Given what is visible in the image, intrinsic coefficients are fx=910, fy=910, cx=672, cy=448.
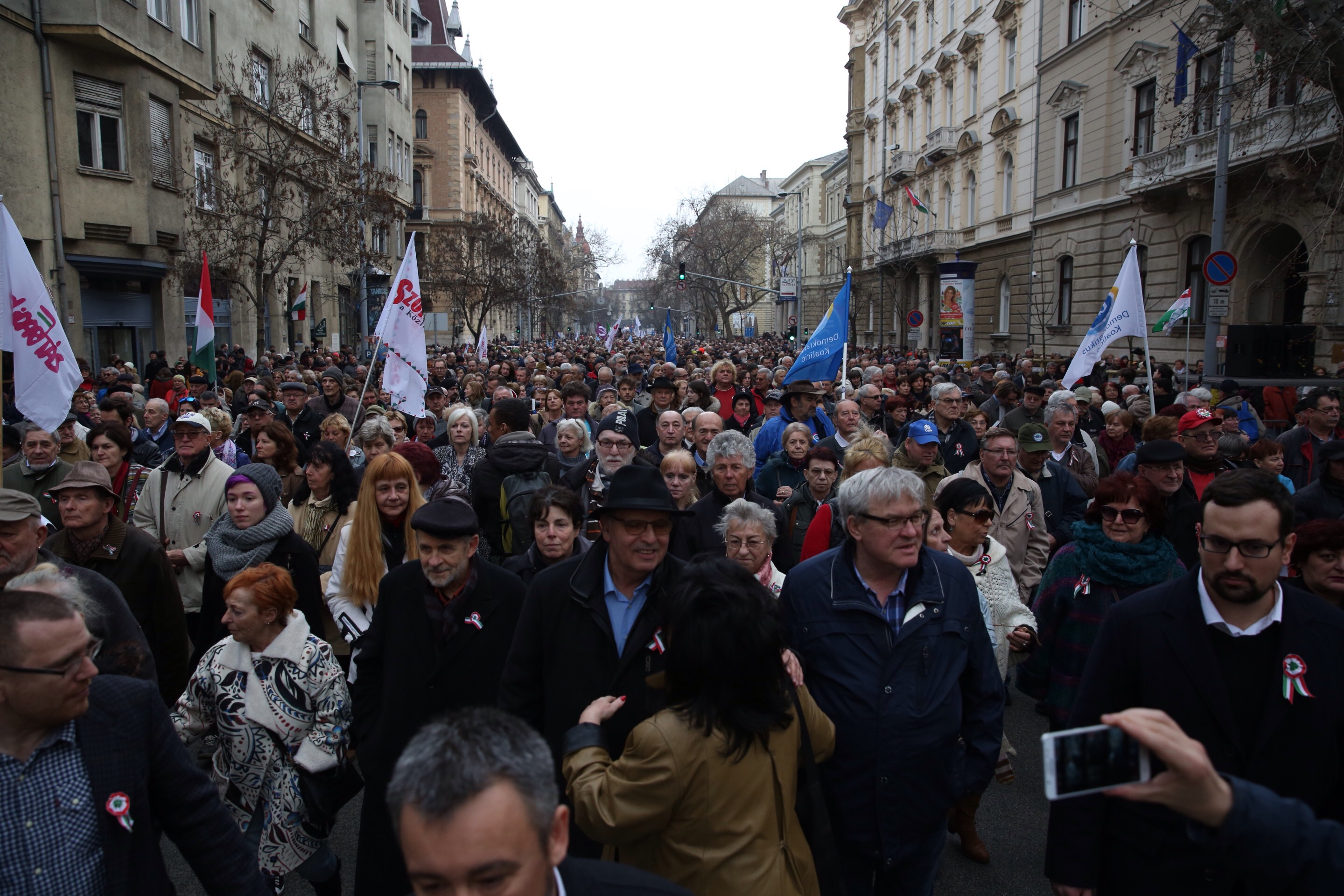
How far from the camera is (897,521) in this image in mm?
3098

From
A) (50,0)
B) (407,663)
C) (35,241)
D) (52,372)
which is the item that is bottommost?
(407,663)

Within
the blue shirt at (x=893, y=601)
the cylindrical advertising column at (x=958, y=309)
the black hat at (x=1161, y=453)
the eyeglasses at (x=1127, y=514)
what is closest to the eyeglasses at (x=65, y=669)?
the blue shirt at (x=893, y=601)

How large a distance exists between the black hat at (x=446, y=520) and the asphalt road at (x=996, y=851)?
202 cm

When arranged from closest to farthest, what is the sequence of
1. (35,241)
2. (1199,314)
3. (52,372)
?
1. (52,372)
2. (35,241)
3. (1199,314)

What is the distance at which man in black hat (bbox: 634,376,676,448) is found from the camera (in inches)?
373

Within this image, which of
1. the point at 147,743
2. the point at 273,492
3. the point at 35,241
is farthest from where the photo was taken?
the point at 35,241

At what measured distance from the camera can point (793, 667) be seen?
273cm

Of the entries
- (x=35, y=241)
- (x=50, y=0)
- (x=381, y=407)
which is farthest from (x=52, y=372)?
(x=50, y=0)

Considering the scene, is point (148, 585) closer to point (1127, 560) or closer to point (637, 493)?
point (637, 493)

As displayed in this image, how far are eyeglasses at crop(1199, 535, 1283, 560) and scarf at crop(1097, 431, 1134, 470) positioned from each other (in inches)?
268

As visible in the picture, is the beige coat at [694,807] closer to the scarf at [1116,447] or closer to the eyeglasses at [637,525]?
the eyeglasses at [637,525]

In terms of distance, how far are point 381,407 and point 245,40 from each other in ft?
68.7

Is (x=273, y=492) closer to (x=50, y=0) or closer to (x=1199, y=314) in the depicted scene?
(x=50, y=0)

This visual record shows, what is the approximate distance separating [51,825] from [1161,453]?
5770mm
